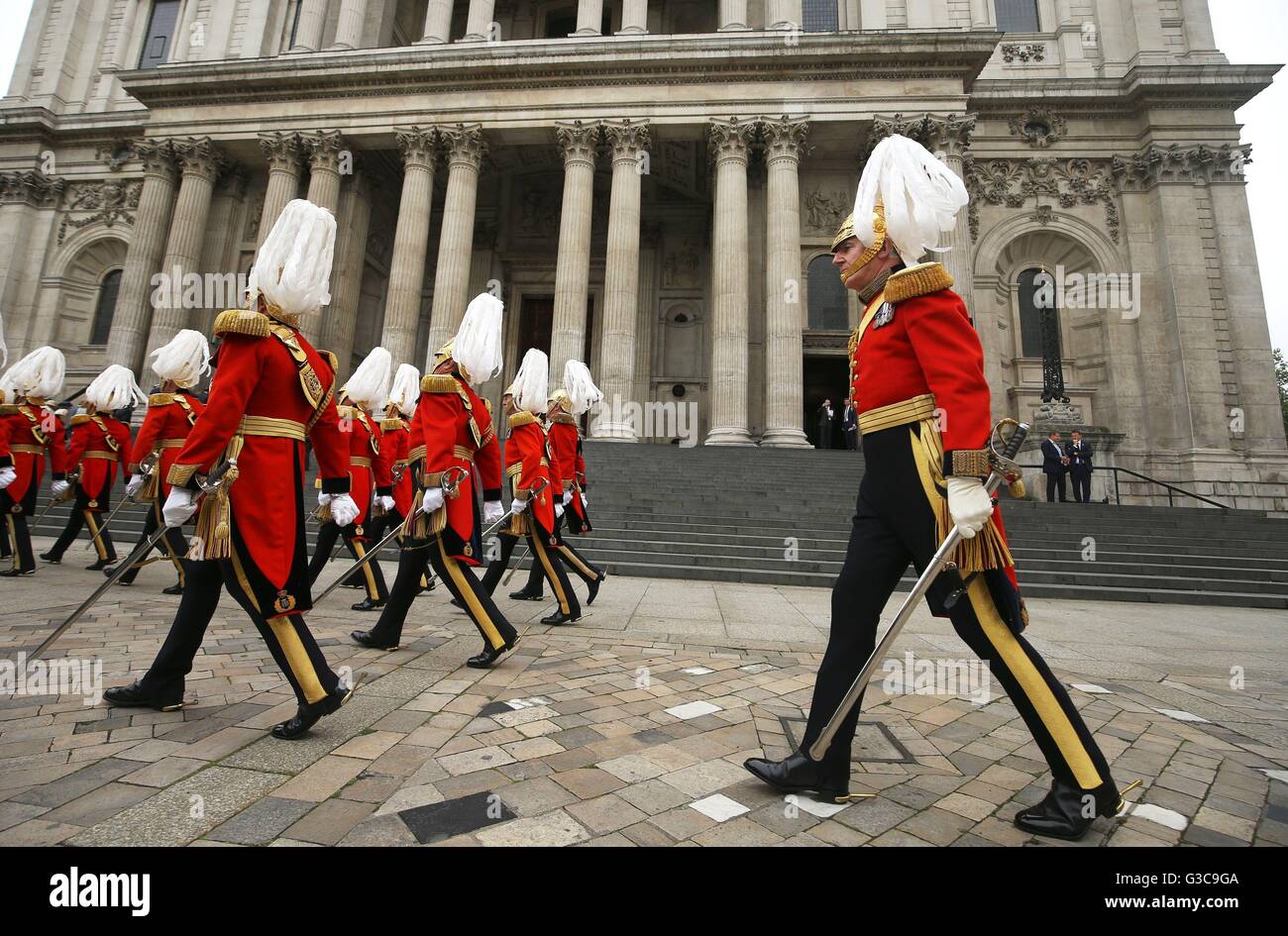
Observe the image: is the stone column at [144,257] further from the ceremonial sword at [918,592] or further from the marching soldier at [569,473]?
the ceremonial sword at [918,592]

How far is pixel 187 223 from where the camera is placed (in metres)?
22.5

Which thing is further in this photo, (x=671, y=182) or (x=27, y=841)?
(x=671, y=182)

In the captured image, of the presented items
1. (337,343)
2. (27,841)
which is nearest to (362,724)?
(27,841)

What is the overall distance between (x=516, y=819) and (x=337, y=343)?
23.3 meters

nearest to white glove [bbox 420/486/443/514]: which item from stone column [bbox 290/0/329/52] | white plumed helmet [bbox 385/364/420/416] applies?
white plumed helmet [bbox 385/364/420/416]

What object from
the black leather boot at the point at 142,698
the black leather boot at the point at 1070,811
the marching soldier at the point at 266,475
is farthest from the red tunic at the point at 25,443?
the black leather boot at the point at 1070,811

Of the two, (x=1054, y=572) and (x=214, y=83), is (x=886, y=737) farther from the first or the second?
(x=214, y=83)

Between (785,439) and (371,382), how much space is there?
13.5m

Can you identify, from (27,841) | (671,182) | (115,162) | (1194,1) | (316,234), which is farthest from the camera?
(115,162)

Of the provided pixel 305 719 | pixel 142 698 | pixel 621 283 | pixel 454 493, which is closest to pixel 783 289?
pixel 621 283

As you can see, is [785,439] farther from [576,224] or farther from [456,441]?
[456,441]

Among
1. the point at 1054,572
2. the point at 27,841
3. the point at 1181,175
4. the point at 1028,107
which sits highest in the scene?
the point at 1028,107

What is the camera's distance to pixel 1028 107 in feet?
72.0

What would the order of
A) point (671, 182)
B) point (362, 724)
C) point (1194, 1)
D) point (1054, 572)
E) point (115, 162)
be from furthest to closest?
point (115, 162) → point (671, 182) → point (1194, 1) → point (1054, 572) → point (362, 724)
